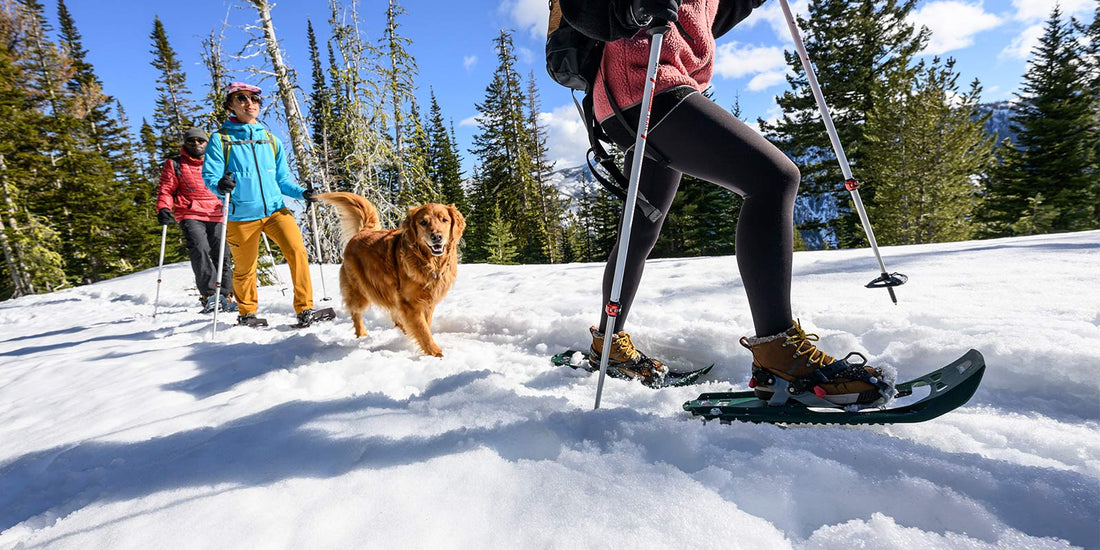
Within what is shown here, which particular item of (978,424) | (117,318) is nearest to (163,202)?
(117,318)

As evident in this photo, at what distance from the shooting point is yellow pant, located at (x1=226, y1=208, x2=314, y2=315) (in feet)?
14.8

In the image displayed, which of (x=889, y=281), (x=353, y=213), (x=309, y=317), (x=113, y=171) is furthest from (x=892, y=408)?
(x=113, y=171)

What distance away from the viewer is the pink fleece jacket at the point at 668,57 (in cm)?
162

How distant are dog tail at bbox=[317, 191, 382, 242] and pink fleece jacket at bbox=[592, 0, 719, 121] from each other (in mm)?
3288

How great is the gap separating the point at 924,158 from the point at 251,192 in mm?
21386

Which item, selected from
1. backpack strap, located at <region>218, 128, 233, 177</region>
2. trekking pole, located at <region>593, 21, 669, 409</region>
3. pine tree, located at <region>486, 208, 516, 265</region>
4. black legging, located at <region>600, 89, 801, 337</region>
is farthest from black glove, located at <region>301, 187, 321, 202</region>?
pine tree, located at <region>486, 208, 516, 265</region>

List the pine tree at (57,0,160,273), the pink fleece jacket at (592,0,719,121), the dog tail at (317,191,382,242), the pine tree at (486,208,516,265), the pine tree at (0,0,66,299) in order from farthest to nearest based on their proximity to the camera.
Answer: the pine tree at (486,208,516,265), the pine tree at (57,0,160,273), the pine tree at (0,0,66,299), the dog tail at (317,191,382,242), the pink fleece jacket at (592,0,719,121)

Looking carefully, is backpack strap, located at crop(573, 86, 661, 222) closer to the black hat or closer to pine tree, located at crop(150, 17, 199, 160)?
the black hat

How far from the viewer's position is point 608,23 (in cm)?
154

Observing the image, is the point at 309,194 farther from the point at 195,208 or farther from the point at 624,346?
the point at 624,346

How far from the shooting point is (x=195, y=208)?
5.88 meters

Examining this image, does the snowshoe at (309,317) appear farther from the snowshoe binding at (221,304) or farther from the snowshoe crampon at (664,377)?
the snowshoe crampon at (664,377)

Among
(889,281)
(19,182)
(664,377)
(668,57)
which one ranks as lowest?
(664,377)

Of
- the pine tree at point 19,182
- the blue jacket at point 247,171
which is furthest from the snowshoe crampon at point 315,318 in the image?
the pine tree at point 19,182
